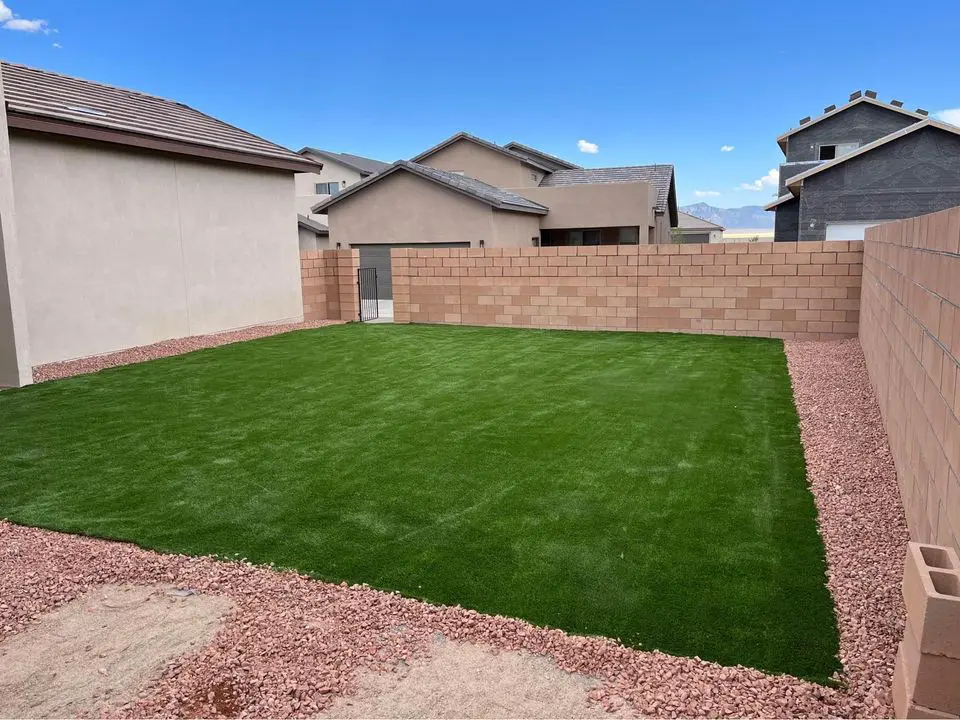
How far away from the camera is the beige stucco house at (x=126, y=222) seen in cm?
1049

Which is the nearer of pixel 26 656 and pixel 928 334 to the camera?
pixel 26 656

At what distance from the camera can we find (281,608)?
12.0ft

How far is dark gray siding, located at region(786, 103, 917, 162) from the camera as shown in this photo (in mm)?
30391

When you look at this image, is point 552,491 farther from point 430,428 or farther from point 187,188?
point 187,188

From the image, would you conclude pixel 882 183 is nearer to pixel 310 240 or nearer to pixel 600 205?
pixel 600 205

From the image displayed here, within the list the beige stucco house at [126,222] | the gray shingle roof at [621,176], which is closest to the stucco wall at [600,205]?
the gray shingle roof at [621,176]

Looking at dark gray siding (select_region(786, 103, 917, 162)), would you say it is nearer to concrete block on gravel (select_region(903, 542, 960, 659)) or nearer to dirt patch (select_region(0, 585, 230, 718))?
concrete block on gravel (select_region(903, 542, 960, 659))

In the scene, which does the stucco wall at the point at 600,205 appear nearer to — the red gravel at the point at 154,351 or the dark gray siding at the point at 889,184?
the dark gray siding at the point at 889,184

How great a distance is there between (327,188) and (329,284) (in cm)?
2839

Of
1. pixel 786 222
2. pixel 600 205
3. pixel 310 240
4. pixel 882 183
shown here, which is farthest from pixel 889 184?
pixel 310 240

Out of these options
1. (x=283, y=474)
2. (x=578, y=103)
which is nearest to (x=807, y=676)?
(x=283, y=474)

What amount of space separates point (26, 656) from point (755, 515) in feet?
13.8

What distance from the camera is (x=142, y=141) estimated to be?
12344 mm

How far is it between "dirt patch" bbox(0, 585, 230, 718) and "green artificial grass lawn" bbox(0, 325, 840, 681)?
0.60 metres
